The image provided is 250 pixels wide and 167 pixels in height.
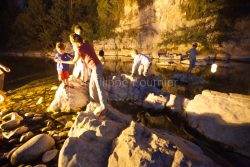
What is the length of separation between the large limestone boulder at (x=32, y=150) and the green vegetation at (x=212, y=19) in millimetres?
23757

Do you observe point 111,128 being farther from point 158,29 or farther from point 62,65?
point 158,29

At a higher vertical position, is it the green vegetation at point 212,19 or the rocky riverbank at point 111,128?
the green vegetation at point 212,19

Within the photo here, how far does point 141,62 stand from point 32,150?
7059 mm

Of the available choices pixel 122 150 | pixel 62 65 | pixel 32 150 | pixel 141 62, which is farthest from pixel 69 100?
pixel 122 150

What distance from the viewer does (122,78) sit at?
10.6 meters

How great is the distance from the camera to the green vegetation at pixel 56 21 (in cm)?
3347

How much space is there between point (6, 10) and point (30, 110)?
114 ft

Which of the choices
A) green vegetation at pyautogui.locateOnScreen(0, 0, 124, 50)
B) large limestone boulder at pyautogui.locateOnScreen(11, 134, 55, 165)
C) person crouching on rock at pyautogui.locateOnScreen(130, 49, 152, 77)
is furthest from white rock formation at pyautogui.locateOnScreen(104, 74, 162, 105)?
green vegetation at pyautogui.locateOnScreen(0, 0, 124, 50)

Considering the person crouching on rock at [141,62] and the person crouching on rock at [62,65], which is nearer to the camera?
the person crouching on rock at [62,65]

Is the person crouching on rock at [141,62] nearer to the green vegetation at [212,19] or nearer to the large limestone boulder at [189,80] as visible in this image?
the large limestone boulder at [189,80]

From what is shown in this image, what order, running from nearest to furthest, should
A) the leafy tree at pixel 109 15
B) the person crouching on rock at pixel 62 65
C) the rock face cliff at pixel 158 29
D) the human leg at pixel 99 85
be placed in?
the human leg at pixel 99 85
the person crouching on rock at pixel 62 65
the rock face cliff at pixel 158 29
the leafy tree at pixel 109 15

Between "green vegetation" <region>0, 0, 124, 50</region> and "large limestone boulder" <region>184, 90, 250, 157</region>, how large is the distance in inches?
1054

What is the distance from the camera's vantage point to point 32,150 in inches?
214

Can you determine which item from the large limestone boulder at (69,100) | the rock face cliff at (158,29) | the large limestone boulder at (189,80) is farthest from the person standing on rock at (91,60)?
the rock face cliff at (158,29)
